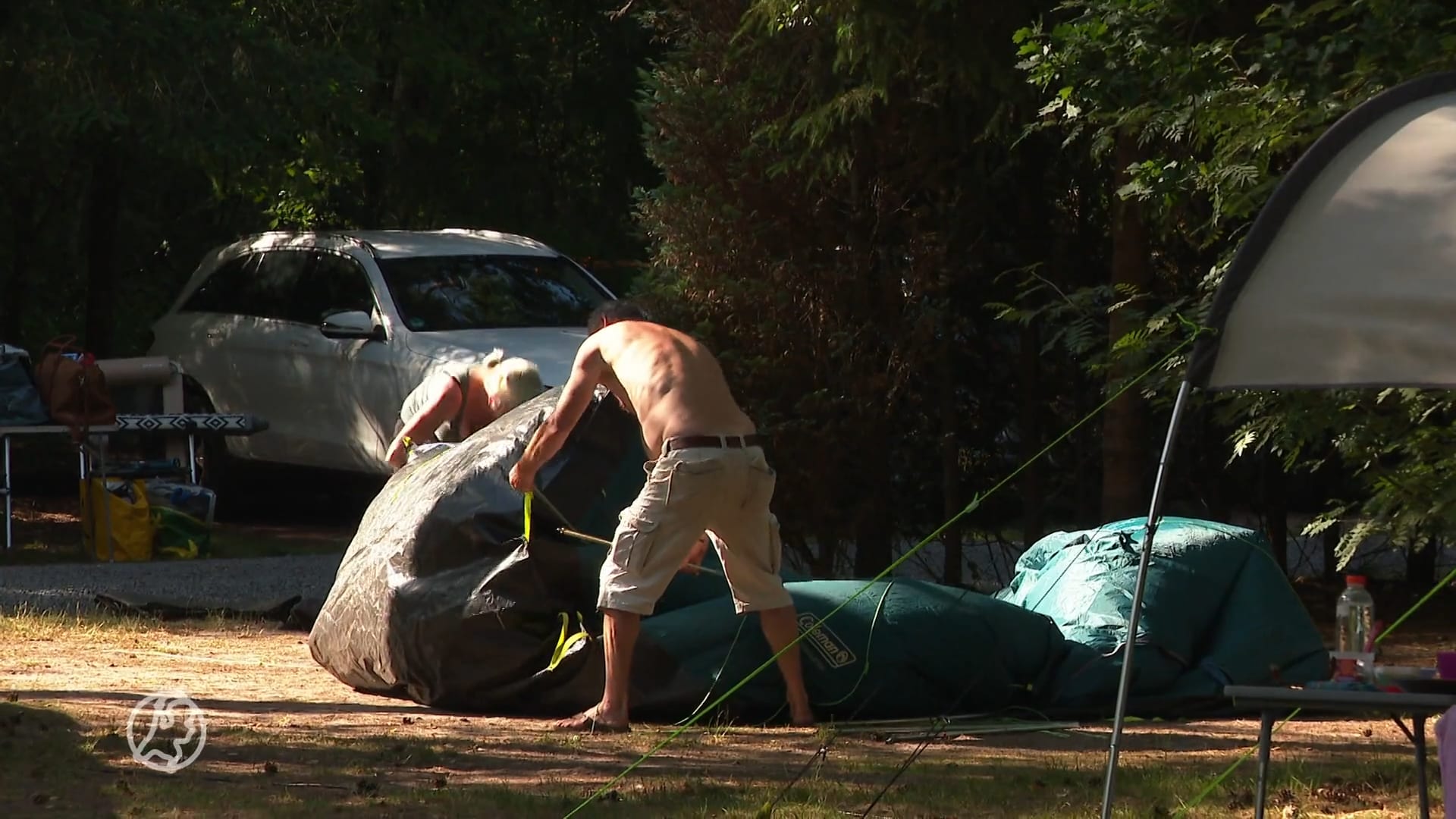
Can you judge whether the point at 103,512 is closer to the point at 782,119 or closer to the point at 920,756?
the point at 782,119

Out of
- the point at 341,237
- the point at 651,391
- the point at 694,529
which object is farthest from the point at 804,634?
the point at 341,237

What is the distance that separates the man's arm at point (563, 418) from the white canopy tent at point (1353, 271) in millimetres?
2496

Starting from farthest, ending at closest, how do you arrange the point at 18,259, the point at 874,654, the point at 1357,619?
the point at 18,259
the point at 874,654
the point at 1357,619

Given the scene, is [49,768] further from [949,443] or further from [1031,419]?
[1031,419]

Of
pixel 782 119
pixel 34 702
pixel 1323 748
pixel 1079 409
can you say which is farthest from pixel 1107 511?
pixel 34 702

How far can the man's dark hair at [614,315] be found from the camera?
737 cm

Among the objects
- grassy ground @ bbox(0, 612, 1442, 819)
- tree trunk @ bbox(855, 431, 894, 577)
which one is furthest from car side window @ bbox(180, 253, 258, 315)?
grassy ground @ bbox(0, 612, 1442, 819)

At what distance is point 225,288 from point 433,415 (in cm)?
625

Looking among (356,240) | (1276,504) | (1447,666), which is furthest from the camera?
(356,240)

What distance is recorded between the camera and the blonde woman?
8781mm

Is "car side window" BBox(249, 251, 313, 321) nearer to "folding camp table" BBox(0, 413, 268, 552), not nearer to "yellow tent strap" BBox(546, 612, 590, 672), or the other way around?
"folding camp table" BBox(0, 413, 268, 552)

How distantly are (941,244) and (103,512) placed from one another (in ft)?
17.4

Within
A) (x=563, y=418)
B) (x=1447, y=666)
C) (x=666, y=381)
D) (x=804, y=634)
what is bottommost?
(x=804, y=634)

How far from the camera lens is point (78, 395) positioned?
12.7 meters
